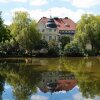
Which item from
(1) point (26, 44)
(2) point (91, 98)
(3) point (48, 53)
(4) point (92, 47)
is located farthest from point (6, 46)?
(2) point (91, 98)

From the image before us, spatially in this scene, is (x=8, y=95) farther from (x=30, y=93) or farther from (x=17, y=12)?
(x=17, y=12)

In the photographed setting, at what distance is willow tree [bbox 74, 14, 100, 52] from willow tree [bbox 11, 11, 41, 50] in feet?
31.7

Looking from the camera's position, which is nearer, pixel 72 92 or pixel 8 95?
pixel 8 95

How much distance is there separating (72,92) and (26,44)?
53.4 meters

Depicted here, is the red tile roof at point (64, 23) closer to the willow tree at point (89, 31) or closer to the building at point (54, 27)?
the building at point (54, 27)

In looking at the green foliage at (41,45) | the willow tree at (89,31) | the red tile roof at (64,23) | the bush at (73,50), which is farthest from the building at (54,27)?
the bush at (73,50)

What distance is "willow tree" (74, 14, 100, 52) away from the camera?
7794 centimetres

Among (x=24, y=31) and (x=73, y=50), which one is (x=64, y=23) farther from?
(x=24, y=31)

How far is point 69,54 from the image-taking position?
7900 cm

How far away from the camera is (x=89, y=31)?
7862 centimetres

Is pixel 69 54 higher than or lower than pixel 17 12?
lower

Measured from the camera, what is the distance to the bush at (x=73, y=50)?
7800cm

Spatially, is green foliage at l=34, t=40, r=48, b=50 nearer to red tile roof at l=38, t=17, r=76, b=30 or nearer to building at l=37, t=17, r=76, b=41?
building at l=37, t=17, r=76, b=41

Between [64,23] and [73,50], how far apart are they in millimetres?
27206
